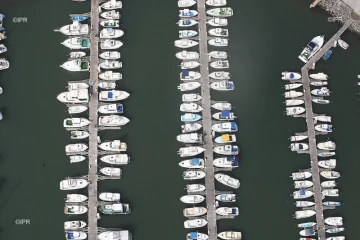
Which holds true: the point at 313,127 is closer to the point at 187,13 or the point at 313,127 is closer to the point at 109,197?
the point at 187,13

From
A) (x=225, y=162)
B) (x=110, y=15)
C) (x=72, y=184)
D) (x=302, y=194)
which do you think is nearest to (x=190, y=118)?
(x=225, y=162)

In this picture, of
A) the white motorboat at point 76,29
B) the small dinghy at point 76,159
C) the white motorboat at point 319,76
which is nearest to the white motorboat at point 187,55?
the white motorboat at point 76,29

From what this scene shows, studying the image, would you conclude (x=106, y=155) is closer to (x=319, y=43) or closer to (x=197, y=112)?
(x=197, y=112)

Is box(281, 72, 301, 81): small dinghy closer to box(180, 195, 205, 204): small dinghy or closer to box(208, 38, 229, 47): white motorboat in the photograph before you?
box(208, 38, 229, 47): white motorboat

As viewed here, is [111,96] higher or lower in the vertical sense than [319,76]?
lower

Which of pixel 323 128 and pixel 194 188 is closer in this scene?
pixel 194 188
